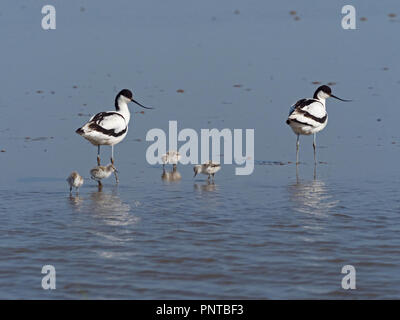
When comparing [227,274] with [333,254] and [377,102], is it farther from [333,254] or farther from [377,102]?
[377,102]

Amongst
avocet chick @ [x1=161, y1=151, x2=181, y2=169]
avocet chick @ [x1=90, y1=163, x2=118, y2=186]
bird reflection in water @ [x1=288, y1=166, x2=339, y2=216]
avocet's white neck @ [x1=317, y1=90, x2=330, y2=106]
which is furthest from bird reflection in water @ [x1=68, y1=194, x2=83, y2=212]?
avocet's white neck @ [x1=317, y1=90, x2=330, y2=106]

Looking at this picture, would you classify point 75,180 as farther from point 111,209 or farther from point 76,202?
point 111,209

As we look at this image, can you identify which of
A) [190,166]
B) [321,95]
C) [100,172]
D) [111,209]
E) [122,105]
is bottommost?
[111,209]

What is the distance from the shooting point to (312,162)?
1595 centimetres

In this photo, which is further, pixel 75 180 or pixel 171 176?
pixel 171 176

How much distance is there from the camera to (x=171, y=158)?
15398 millimetres

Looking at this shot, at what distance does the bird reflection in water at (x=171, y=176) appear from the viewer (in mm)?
14624

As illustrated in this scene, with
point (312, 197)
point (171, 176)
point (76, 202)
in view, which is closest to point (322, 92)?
point (171, 176)

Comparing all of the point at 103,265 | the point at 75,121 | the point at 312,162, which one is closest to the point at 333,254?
the point at 103,265

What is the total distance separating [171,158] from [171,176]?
0.57 m

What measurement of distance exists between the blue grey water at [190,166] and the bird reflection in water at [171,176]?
0.14m

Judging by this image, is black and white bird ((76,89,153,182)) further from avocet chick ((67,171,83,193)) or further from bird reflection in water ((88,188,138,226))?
avocet chick ((67,171,83,193))

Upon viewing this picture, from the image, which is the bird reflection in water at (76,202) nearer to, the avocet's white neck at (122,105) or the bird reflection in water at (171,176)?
the bird reflection in water at (171,176)

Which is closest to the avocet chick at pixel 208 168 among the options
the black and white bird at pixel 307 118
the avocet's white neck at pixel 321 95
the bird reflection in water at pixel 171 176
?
the bird reflection in water at pixel 171 176
